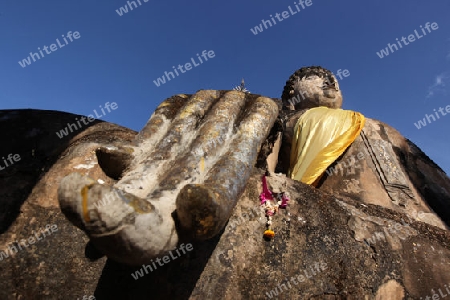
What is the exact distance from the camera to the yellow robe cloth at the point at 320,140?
349cm

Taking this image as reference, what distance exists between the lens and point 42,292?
185 centimetres

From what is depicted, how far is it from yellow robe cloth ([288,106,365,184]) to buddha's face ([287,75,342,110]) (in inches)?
23.7

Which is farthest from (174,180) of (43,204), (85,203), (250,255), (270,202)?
(43,204)

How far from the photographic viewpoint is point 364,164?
3627 millimetres

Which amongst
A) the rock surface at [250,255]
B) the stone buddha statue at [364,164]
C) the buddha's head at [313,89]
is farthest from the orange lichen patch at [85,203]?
the buddha's head at [313,89]

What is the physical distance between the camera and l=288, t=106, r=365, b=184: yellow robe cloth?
3.49 meters

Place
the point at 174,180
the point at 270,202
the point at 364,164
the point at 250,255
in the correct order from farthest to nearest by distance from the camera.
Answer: the point at 364,164, the point at 270,202, the point at 250,255, the point at 174,180

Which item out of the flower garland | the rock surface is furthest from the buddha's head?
the flower garland

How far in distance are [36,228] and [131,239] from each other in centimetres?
108

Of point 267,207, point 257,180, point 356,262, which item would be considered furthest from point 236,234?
point 356,262

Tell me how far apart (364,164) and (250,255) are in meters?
2.12

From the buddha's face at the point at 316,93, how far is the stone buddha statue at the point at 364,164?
1.45 feet

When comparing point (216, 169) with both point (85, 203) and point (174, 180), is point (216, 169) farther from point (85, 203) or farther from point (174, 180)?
point (85, 203)

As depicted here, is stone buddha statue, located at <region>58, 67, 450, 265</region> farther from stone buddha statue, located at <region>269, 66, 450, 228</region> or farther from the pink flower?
the pink flower
